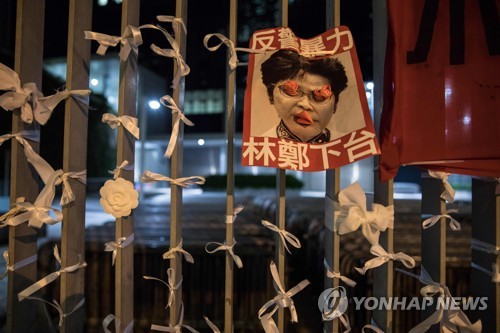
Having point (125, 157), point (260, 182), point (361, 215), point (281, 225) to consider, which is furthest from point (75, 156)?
point (260, 182)

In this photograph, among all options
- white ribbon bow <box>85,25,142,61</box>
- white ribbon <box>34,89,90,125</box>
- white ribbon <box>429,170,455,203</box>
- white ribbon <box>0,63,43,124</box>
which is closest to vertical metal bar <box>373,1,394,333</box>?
white ribbon <box>429,170,455,203</box>

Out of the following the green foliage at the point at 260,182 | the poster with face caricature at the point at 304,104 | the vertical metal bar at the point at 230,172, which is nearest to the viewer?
the poster with face caricature at the point at 304,104

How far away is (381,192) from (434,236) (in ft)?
0.86

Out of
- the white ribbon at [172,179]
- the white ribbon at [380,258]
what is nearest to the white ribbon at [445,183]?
the white ribbon at [380,258]

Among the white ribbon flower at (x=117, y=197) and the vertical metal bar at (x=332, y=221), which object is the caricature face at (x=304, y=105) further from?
the white ribbon flower at (x=117, y=197)

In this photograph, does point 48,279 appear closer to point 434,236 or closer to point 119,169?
point 119,169

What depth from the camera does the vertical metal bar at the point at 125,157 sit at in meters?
1.15

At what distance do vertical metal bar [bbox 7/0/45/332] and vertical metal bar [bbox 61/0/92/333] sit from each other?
0.54ft

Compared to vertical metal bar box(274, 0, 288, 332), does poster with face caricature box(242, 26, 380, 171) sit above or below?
above

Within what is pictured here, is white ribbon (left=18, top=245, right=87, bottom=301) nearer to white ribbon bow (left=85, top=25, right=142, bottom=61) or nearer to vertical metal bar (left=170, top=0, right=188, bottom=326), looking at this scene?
vertical metal bar (left=170, top=0, right=188, bottom=326)

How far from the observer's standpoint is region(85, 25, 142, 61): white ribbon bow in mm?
1114

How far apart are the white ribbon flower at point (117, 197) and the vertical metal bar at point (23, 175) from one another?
0.38 m

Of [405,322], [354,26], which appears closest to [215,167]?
[354,26]

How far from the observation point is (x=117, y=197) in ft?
3.59
